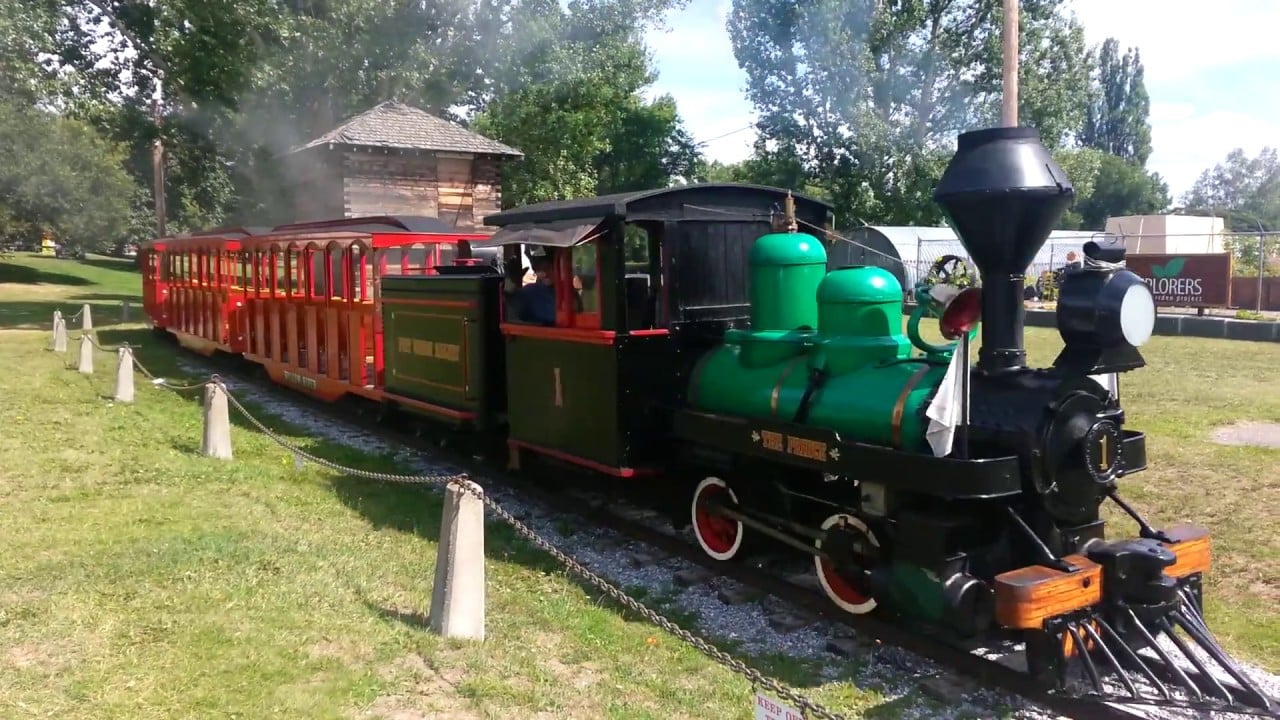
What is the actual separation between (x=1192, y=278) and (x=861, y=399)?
1993 centimetres

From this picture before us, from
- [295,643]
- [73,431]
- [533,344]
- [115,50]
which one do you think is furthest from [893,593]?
[115,50]

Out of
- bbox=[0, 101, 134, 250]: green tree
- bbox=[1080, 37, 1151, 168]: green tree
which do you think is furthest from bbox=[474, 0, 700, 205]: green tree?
bbox=[1080, 37, 1151, 168]: green tree

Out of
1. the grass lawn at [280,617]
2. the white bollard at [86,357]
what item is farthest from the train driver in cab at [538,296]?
the white bollard at [86,357]

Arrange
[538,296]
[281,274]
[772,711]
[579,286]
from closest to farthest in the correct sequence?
[772,711] → [579,286] → [538,296] → [281,274]

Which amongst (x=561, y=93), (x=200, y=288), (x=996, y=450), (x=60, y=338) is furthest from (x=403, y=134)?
(x=996, y=450)

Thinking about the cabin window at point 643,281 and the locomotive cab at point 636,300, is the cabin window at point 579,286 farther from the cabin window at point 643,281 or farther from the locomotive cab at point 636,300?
the cabin window at point 643,281

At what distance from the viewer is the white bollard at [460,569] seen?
464cm

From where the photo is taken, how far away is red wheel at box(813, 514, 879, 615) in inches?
200

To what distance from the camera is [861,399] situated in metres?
4.99

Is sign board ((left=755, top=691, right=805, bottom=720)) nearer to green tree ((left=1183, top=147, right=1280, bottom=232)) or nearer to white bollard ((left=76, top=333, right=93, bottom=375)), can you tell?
white bollard ((left=76, top=333, right=93, bottom=375))

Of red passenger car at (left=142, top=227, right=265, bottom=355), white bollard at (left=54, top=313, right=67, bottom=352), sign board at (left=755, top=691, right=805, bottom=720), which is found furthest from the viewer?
white bollard at (left=54, top=313, right=67, bottom=352)

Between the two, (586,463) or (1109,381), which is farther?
(586,463)

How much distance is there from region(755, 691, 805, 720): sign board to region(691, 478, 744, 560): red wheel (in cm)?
285

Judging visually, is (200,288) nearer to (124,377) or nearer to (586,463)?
(124,377)
